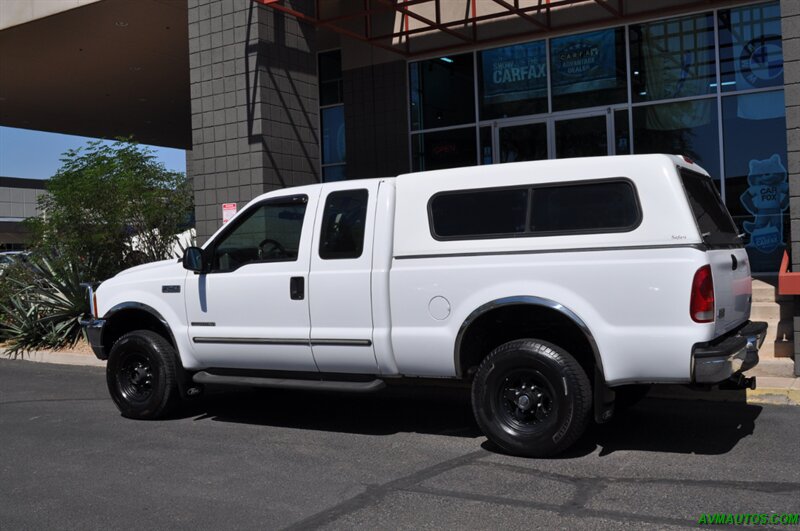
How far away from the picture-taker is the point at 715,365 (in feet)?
18.1

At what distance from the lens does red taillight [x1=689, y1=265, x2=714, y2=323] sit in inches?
217

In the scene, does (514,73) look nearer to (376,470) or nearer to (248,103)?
(248,103)

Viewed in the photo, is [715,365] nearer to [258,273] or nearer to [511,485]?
[511,485]

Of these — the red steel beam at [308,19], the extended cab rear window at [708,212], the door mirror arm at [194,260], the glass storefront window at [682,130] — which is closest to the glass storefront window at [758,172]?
the glass storefront window at [682,130]

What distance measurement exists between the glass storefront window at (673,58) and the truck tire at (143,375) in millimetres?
9292

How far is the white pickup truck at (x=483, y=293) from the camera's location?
5.70 metres

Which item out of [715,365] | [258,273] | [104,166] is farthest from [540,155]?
[715,365]

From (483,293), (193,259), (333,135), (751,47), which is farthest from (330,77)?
(483,293)

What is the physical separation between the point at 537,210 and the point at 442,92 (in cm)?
961

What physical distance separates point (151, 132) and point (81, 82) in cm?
831

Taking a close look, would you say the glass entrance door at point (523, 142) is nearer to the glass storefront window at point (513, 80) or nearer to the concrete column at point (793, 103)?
the glass storefront window at point (513, 80)

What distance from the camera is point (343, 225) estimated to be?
693 cm

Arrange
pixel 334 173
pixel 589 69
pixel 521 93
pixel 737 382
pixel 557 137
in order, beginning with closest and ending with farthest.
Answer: pixel 737 382
pixel 589 69
pixel 557 137
pixel 521 93
pixel 334 173

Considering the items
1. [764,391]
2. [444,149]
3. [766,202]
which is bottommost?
[764,391]
